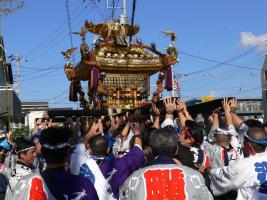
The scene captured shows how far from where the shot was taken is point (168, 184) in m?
2.99

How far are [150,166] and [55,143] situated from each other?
2.17 feet

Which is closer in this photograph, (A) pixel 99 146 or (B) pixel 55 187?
(B) pixel 55 187

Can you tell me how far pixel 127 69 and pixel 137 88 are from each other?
55 cm

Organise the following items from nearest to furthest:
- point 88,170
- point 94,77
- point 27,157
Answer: point 88,170 < point 27,157 < point 94,77

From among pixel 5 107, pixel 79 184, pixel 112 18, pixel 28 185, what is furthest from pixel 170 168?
pixel 5 107

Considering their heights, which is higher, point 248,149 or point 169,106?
point 169,106

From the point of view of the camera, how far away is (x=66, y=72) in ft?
40.3

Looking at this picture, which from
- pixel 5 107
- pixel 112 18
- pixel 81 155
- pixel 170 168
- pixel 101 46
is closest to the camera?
pixel 170 168

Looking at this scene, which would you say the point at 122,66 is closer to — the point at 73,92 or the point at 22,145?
the point at 73,92

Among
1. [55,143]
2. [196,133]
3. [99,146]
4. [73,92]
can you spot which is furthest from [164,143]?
[73,92]

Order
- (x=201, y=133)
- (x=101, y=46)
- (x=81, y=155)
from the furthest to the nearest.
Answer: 1. (x=101, y=46)
2. (x=201, y=133)
3. (x=81, y=155)

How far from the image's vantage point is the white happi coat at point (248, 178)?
11.2 ft

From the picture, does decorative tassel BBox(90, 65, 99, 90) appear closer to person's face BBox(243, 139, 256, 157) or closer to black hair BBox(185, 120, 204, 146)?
black hair BBox(185, 120, 204, 146)

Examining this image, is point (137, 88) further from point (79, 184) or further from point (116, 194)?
point (79, 184)
